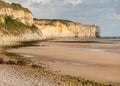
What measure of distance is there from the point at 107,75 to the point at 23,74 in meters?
7.97

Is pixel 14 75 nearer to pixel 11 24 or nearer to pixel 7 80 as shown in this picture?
pixel 7 80

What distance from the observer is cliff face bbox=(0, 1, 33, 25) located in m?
134

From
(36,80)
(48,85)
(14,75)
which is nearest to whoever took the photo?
(48,85)

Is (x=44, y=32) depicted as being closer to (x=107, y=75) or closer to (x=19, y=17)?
(x=19, y=17)

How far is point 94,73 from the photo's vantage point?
28.2 meters

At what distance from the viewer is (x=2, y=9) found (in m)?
128

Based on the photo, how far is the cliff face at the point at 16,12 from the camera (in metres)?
134

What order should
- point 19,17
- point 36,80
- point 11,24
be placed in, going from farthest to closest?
point 19,17
point 11,24
point 36,80

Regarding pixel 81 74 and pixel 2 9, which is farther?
pixel 2 9

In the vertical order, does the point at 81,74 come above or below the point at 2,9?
below

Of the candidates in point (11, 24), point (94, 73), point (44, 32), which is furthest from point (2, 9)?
point (94, 73)

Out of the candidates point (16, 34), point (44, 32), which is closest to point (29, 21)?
point (44, 32)

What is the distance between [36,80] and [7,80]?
2.01m

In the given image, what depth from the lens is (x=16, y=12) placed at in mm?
153250
